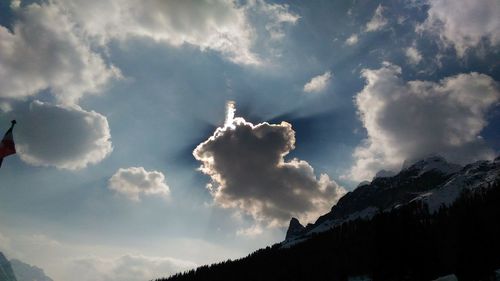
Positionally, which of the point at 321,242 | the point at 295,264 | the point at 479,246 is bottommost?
the point at 479,246

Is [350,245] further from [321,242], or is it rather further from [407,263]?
[407,263]

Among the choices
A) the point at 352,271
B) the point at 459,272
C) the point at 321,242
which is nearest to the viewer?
the point at 459,272

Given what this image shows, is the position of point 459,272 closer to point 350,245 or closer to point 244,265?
point 350,245

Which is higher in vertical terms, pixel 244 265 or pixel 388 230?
pixel 244 265

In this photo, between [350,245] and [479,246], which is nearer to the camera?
[479,246]

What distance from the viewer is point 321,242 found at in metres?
176

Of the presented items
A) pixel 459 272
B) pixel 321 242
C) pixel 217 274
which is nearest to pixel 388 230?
pixel 459 272

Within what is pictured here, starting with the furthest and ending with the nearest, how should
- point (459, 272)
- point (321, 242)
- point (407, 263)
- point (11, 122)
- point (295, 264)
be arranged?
point (321, 242) → point (295, 264) → point (459, 272) → point (407, 263) → point (11, 122)

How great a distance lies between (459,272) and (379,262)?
10603 millimetres

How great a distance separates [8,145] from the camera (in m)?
23.5

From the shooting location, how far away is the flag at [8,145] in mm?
23188

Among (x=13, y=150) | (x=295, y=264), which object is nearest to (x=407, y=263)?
(x=13, y=150)

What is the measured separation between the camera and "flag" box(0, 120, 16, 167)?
2319cm

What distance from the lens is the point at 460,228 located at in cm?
4931
